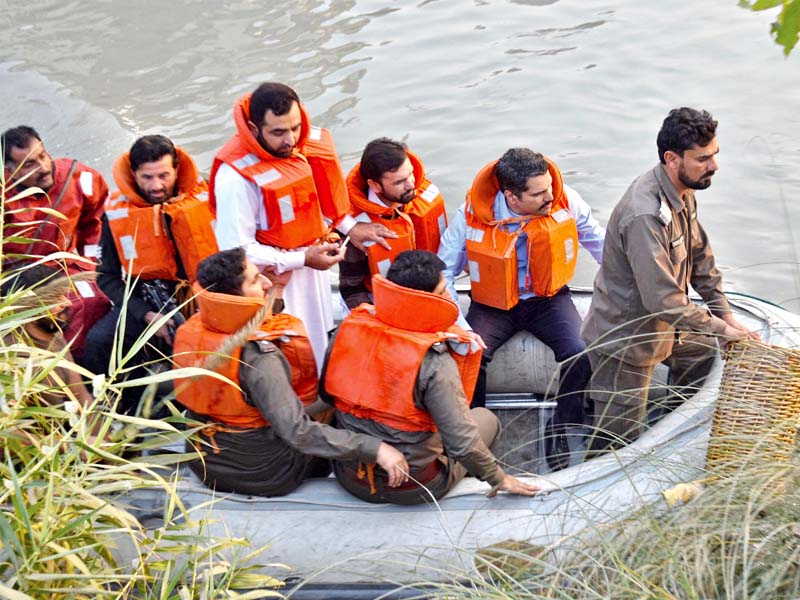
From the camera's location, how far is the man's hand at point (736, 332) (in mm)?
2998

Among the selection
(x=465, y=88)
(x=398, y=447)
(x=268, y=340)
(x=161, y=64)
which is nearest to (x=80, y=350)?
(x=268, y=340)

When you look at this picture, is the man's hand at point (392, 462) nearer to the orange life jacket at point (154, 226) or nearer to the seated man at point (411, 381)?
the seated man at point (411, 381)

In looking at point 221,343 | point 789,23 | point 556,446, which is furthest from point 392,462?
point 789,23

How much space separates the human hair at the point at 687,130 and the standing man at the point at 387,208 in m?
1.13

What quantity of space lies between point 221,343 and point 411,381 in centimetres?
60

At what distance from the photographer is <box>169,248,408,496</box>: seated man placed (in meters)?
3.07

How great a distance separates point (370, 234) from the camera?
13.5 feet

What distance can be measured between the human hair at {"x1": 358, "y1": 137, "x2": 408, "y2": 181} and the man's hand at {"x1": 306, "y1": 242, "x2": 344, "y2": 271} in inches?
15.4

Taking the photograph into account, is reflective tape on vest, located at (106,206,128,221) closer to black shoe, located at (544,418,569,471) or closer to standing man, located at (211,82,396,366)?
standing man, located at (211,82,396,366)

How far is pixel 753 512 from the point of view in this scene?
1.94 metres

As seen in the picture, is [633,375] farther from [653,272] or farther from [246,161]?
[246,161]

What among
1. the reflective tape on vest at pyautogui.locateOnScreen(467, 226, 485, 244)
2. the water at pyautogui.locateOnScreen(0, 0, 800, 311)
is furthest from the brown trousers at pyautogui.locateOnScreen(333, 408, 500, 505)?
the water at pyautogui.locateOnScreen(0, 0, 800, 311)

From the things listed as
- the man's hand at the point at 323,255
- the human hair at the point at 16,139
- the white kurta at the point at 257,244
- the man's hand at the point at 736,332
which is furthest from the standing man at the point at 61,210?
the man's hand at the point at 736,332

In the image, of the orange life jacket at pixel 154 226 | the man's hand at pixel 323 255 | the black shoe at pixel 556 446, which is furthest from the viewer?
the orange life jacket at pixel 154 226
